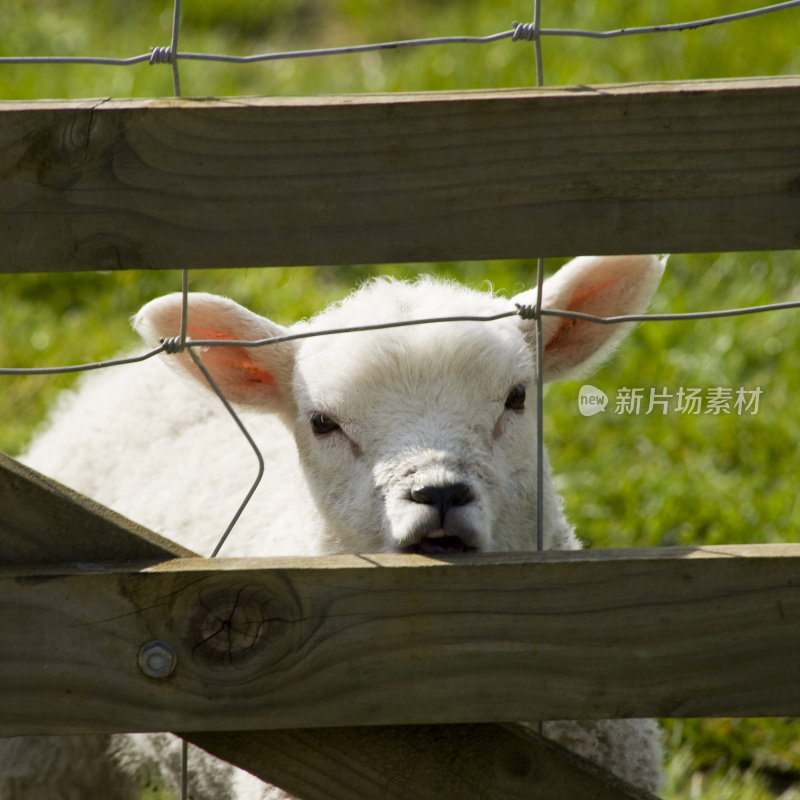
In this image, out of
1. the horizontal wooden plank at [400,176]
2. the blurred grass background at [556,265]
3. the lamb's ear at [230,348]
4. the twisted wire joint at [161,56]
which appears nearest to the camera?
the horizontal wooden plank at [400,176]

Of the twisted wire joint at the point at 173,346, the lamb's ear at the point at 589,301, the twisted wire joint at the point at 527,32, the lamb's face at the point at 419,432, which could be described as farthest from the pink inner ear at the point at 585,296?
the twisted wire joint at the point at 173,346

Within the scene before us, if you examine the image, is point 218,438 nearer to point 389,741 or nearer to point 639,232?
point 389,741

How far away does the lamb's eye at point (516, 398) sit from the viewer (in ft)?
9.03

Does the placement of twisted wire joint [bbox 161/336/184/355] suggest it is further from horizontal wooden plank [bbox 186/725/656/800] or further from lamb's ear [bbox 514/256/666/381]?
lamb's ear [bbox 514/256/666/381]

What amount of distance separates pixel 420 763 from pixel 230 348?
4.71ft

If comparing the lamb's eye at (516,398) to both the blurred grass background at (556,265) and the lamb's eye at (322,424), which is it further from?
the blurred grass background at (556,265)

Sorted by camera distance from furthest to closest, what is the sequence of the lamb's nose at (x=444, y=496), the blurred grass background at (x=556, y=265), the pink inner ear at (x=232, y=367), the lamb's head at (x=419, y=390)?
1. the blurred grass background at (x=556, y=265)
2. the pink inner ear at (x=232, y=367)
3. the lamb's head at (x=419, y=390)
4. the lamb's nose at (x=444, y=496)

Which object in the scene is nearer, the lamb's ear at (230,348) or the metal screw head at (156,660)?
the metal screw head at (156,660)

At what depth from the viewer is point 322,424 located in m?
2.81

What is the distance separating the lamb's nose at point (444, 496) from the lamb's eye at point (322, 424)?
0.49 meters

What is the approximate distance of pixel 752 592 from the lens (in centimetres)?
168

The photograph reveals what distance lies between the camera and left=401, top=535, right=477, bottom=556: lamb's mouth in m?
2.36

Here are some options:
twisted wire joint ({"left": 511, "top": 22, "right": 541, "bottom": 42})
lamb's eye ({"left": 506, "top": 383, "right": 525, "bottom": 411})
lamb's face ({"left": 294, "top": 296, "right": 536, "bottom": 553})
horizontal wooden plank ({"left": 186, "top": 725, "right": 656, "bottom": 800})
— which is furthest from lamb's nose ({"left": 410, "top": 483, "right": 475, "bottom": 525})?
twisted wire joint ({"left": 511, "top": 22, "right": 541, "bottom": 42})

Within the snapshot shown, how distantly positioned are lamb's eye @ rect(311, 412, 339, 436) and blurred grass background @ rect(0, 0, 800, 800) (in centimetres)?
122
